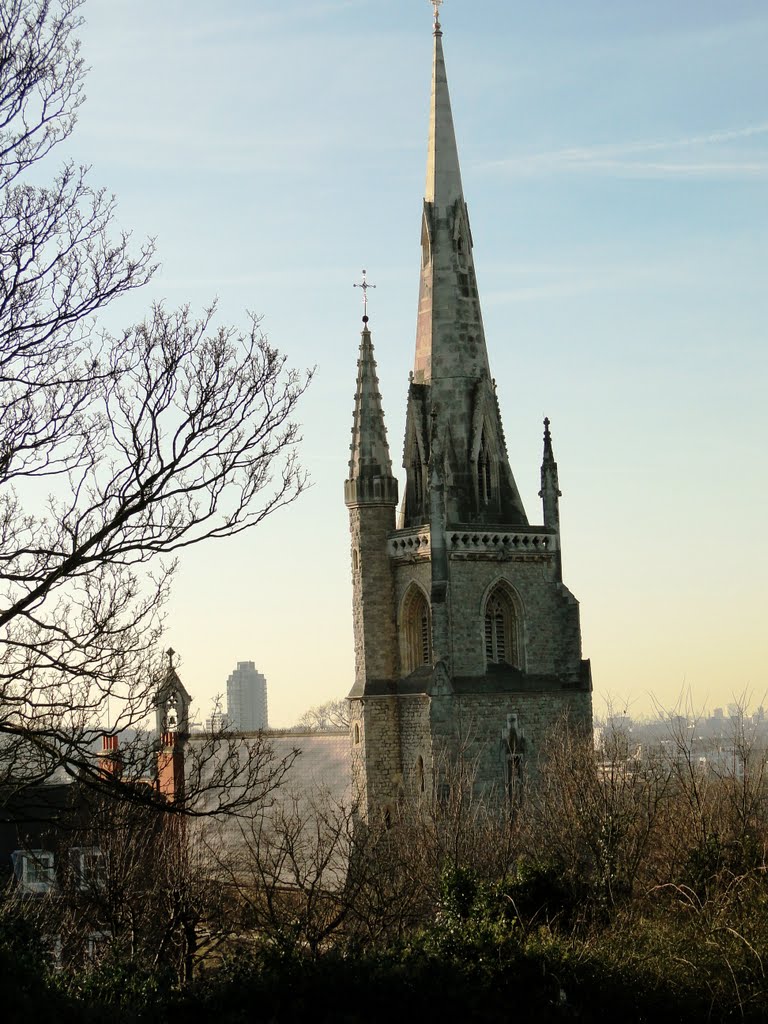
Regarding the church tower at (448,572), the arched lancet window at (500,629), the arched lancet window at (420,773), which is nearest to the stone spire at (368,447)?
the church tower at (448,572)

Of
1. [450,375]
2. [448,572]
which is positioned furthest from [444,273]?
[448,572]

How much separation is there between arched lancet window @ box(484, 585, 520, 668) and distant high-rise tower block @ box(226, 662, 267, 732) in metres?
125

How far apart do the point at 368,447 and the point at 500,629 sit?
629 cm

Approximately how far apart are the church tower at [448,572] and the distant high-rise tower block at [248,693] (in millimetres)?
124306

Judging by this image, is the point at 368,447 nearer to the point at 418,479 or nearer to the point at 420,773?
the point at 418,479

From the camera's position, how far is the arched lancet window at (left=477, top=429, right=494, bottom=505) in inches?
1678

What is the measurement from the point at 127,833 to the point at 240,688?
144 meters

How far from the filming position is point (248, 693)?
17212 centimetres

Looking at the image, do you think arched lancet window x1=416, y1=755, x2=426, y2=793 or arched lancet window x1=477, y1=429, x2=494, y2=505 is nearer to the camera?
arched lancet window x1=416, y1=755, x2=426, y2=793

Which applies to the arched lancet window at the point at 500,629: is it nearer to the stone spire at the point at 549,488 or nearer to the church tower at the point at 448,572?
the church tower at the point at 448,572

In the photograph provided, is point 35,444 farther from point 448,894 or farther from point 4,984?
point 448,894

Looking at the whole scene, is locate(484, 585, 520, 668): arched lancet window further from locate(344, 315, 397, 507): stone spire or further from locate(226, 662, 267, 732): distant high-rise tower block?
locate(226, 662, 267, 732): distant high-rise tower block

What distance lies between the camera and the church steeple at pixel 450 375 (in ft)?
139

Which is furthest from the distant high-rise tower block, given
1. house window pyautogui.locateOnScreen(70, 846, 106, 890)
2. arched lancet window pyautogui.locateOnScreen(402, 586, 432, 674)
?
house window pyautogui.locateOnScreen(70, 846, 106, 890)
